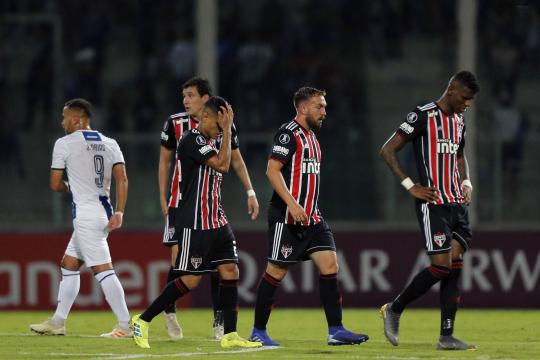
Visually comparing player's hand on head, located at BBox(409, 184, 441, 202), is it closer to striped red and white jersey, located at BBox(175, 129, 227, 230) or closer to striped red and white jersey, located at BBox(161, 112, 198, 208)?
striped red and white jersey, located at BBox(175, 129, 227, 230)

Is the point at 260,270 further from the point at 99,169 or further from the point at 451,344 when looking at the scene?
the point at 451,344

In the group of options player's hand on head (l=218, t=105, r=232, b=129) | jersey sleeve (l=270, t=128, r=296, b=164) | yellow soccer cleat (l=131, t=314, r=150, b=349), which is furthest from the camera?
jersey sleeve (l=270, t=128, r=296, b=164)

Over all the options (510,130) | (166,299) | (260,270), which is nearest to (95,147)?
(166,299)

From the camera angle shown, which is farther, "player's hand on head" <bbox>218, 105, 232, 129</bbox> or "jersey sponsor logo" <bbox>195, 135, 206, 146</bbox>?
"jersey sponsor logo" <bbox>195, 135, 206, 146</bbox>

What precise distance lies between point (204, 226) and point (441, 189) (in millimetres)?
1710

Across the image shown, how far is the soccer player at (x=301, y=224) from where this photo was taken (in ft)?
30.2

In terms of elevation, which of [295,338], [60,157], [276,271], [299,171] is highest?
[60,157]

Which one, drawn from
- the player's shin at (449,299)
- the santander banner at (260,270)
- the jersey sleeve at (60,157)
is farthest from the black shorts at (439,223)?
the santander banner at (260,270)

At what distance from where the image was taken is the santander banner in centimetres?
1415

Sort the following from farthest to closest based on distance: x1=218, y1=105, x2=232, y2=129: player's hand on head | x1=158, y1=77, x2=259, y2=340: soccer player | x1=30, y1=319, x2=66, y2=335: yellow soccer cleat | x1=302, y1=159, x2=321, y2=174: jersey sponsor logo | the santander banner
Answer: the santander banner
x1=30, y1=319, x2=66, y2=335: yellow soccer cleat
x1=158, y1=77, x2=259, y2=340: soccer player
x1=302, y1=159, x2=321, y2=174: jersey sponsor logo
x1=218, y1=105, x2=232, y2=129: player's hand on head

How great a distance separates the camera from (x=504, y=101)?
16.2 meters

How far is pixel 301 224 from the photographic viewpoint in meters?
9.23

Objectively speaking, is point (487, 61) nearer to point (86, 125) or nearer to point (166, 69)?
point (166, 69)

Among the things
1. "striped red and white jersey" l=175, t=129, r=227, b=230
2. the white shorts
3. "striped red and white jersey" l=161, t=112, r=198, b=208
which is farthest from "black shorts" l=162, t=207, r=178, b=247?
"striped red and white jersey" l=175, t=129, r=227, b=230
